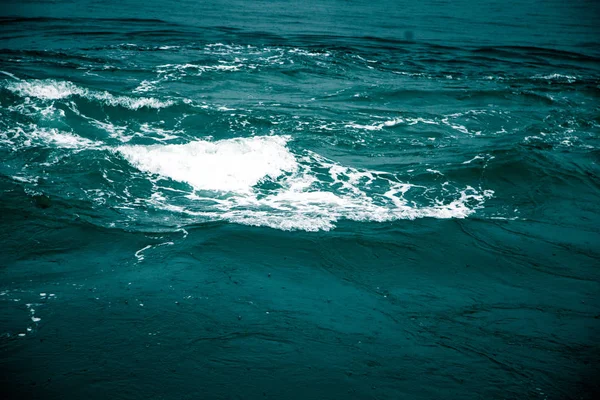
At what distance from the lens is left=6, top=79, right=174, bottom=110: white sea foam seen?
18641 mm

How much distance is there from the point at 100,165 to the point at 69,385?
334 inches

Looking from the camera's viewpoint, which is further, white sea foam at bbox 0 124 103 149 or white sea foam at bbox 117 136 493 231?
white sea foam at bbox 0 124 103 149

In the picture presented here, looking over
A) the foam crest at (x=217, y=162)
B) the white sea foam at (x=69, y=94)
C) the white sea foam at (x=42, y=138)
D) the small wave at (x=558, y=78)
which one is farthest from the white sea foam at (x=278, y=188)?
the small wave at (x=558, y=78)

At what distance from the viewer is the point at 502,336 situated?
775 centimetres

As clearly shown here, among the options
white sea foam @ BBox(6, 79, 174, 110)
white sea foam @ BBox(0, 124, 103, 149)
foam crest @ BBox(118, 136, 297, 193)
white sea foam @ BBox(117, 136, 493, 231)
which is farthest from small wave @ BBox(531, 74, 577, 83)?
white sea foam @ BBox(0, 124, 103, 149)

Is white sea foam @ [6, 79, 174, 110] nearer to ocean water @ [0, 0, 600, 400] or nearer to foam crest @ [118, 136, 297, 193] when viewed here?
ocean water @ [0, 0, 600, 400]

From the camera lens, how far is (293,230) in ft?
35.4

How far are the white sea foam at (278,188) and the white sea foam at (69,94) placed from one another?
425 cm

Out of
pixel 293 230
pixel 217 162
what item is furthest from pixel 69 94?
pixel 293 230

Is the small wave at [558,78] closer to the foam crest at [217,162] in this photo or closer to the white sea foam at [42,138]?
the foam crest at [217,162]

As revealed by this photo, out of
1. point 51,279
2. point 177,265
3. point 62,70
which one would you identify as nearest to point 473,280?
point 177,265

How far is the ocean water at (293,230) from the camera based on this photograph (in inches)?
275

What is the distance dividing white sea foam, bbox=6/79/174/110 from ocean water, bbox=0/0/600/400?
4.1 inches

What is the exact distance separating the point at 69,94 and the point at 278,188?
10478 mm
